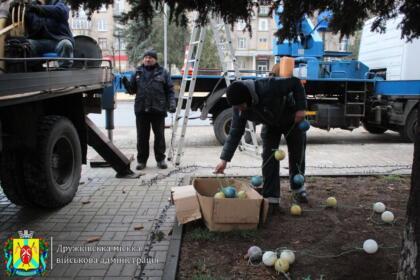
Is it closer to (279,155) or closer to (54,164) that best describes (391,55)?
(279,155)

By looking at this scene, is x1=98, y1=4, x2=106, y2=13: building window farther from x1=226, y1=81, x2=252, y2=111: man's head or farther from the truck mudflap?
the truck mudflap

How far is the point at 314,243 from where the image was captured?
3.85m

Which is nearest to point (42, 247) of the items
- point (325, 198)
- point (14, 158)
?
point (14, 158)

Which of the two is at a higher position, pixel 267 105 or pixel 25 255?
pixel 267 105

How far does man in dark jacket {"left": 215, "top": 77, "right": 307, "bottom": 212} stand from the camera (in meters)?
4.14

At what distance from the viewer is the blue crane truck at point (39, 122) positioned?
155 inches

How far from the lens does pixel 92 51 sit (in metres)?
6.25

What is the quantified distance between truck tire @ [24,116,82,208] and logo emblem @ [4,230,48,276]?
58 centimetres

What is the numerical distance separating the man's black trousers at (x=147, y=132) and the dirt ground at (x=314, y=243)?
263cm

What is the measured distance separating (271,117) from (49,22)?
2926 millimetres

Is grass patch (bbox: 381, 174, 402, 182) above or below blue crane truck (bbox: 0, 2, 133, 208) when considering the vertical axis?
below

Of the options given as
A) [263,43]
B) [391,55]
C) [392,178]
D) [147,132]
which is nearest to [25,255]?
[147,132]

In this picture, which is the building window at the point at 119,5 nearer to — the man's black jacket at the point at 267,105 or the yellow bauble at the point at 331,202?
the man's black jacket at the point at 267,105

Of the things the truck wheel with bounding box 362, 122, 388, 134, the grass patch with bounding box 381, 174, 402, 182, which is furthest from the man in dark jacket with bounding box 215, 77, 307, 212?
the truck wheel with bounding box 362, 122, 388, 134
